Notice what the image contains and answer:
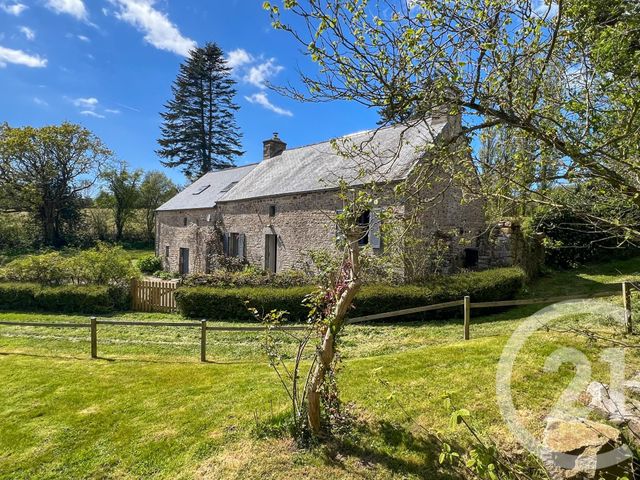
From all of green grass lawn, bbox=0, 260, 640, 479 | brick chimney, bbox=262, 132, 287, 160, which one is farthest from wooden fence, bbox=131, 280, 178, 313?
brick chimney, bbox=262, 132, 287, 160

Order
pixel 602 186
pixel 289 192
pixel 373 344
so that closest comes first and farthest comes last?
1. pixel 602 186
2. pixel 373 344
3. pixel 289 192

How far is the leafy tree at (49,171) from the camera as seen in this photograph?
30156 millimetres

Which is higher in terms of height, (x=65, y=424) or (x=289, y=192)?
(x=289, y=192)

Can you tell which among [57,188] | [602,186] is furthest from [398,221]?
[57,188]

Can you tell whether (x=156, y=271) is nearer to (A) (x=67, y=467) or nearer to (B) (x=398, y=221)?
(A) (x=67, y=467)

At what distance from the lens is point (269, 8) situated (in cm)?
338

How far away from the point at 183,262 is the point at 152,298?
10.2 m

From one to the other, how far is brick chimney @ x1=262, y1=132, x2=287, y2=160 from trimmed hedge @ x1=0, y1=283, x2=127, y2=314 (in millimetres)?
11975

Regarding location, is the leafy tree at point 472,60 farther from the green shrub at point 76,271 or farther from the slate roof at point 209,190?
the slate roof at point 209,190

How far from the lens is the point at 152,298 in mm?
13359

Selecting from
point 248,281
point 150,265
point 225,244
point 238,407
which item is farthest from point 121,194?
point 238,407

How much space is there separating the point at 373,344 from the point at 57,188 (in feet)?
113

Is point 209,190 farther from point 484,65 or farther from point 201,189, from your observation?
→ point 484,65

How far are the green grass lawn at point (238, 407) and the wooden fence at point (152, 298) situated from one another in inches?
186
